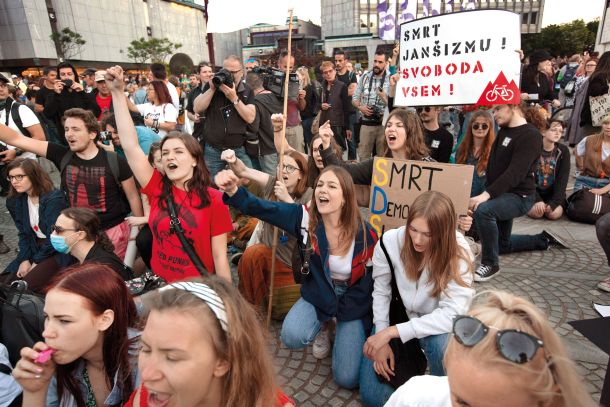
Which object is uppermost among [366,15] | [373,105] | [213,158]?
[366,15]

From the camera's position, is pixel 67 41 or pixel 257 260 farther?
pixel 67 41

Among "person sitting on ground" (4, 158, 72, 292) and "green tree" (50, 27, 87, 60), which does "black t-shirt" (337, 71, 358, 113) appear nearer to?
"person sitting on ground" (4, 158, 72, 292)

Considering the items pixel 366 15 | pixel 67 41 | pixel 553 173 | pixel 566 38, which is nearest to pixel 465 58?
pixel 553 173

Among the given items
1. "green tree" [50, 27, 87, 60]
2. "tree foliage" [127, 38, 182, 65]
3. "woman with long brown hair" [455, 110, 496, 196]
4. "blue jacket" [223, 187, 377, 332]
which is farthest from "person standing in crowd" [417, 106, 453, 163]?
"tree foliage" [127, 38, 182, 65]

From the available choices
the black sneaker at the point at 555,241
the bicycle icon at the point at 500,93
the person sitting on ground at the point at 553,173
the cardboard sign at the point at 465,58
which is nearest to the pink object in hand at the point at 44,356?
the cardboard sign at the point at 465,58

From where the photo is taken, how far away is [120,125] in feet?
9.02

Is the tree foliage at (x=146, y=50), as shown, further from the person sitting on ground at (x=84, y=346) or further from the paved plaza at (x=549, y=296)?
the person sitting on ground at (x=84, y=346)

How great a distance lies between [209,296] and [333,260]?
1.36 meters

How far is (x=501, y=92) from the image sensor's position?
136 inches

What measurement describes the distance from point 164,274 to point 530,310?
7.82 ft

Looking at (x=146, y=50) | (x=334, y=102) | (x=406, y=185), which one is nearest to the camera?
(x=406, y=185)

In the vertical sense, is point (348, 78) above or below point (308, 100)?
above

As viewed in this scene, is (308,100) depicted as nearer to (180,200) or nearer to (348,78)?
(348,78)

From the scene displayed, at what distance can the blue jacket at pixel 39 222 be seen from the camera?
11.4 feet
